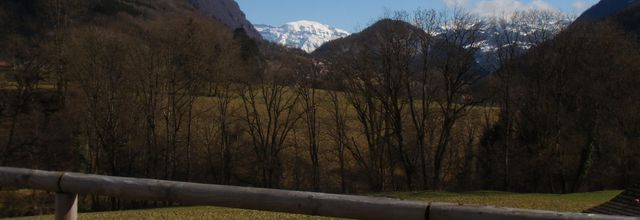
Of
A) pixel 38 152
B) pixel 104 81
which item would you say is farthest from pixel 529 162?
pixel 38 152

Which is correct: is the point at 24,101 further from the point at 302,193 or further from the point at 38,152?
the point at 302,193

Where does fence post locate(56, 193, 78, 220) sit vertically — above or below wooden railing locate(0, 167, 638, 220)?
below

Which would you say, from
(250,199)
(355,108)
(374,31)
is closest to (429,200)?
(250,199)

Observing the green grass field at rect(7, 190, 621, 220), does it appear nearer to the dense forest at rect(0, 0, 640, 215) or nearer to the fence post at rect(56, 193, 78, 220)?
the fence post at rect(56, 193, 78, 220)

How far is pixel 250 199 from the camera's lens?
4324 mm

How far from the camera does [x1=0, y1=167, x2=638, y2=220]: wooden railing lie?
3.75 m

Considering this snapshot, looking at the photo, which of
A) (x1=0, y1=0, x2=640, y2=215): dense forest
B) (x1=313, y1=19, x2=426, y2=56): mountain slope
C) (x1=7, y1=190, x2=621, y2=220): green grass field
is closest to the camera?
(x1=7, y1=190, x2=621, y2=220): green grass field

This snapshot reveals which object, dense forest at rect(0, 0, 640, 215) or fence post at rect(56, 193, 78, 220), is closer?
fence post at rect(56, 193, 78, 220)

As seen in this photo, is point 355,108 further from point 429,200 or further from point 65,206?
point 65,206

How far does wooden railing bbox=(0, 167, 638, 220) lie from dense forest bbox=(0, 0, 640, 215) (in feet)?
113

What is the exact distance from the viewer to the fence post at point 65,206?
16.3 feet

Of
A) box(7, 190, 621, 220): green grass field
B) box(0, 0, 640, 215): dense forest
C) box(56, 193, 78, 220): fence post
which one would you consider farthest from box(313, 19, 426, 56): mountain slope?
box(56, 193, 78, 220): fence post

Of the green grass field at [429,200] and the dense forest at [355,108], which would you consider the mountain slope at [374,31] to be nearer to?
the dense forest at [355,108]

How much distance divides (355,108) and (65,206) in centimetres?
4470
